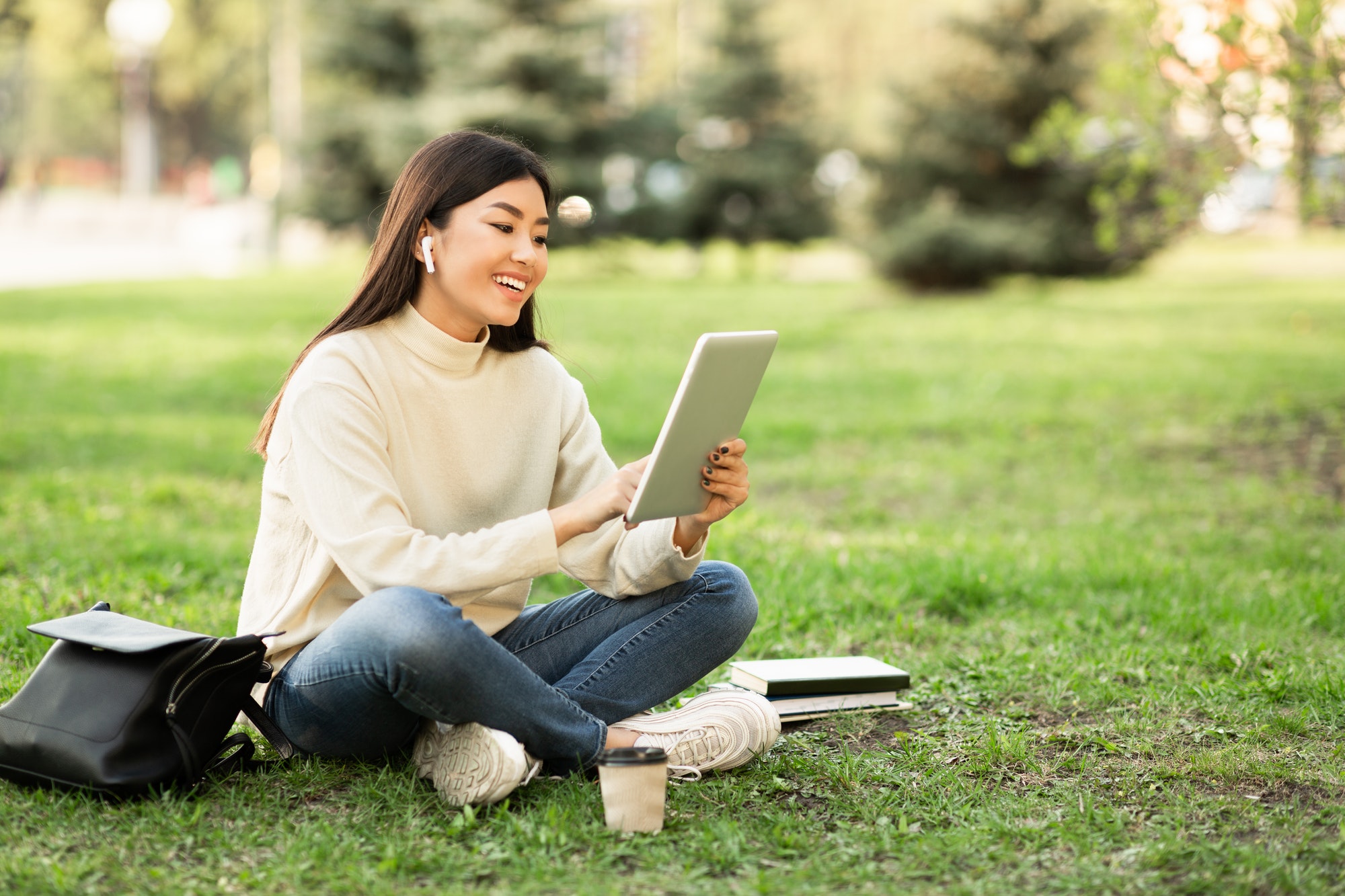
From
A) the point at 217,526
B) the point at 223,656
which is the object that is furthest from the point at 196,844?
the point at 217,526

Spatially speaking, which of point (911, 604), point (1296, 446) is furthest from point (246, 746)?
point (1296, 446)

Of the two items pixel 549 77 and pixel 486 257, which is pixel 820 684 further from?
pixel 549 77

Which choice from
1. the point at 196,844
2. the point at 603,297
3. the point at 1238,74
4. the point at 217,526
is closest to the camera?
the point at 196,844

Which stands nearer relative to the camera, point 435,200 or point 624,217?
point 435,200

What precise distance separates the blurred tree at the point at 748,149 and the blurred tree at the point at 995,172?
16.7 feet

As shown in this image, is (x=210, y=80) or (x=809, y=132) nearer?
(x=809, y=132)

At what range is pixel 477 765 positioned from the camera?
279 cm

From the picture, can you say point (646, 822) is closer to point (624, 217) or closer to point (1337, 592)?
point (1337, 592)

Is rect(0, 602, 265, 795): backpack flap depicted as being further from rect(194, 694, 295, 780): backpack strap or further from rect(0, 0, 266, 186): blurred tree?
rect(0, 0, 266, 186): blurred tree

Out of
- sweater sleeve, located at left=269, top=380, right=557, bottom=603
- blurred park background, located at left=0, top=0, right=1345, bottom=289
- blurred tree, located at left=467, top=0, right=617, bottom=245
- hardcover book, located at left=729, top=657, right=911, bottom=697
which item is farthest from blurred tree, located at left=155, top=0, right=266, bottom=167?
sweater sleeve, located at left=269, top=380, right=557, bottom=603

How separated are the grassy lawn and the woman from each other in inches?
6.1

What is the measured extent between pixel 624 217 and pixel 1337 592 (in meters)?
16.2

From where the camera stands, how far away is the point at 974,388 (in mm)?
9422

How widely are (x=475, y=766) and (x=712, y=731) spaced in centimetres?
59
